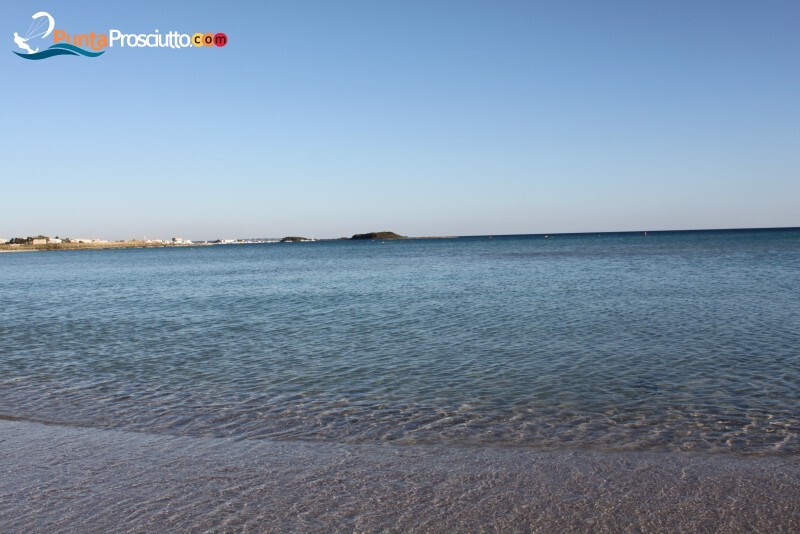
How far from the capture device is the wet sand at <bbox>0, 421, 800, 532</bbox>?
6.67 metres

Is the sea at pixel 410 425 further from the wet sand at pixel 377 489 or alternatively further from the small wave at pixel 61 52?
the small wave at pixel 61 52

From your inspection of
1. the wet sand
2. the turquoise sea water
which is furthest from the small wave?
the wet sand

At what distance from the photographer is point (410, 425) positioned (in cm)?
1051

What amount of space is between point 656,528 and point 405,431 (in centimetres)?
463

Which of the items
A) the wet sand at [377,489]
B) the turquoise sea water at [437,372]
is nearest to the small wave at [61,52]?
the turquoise sea water at [437,372]

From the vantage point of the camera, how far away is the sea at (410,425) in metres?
7.02

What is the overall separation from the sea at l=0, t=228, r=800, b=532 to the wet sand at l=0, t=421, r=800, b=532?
0.03 m

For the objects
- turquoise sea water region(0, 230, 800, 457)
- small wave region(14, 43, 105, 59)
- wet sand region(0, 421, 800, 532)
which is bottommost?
turquoise sea water region(0, 230, 800, 457)

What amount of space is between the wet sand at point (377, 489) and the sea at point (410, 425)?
3 cm

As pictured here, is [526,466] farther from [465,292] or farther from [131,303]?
[131,303]

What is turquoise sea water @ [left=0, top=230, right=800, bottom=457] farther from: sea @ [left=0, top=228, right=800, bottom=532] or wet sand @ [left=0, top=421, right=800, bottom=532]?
wet sand @ [left=0, top=421, right=800, bottom=532]

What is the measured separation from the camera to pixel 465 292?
125ft

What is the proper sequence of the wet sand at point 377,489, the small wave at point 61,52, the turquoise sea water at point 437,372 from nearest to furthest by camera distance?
the wet sand at point 377,489
the turquoise sea water at point 437,372
the small wave at point 61,52

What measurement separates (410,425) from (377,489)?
9.54 feet
